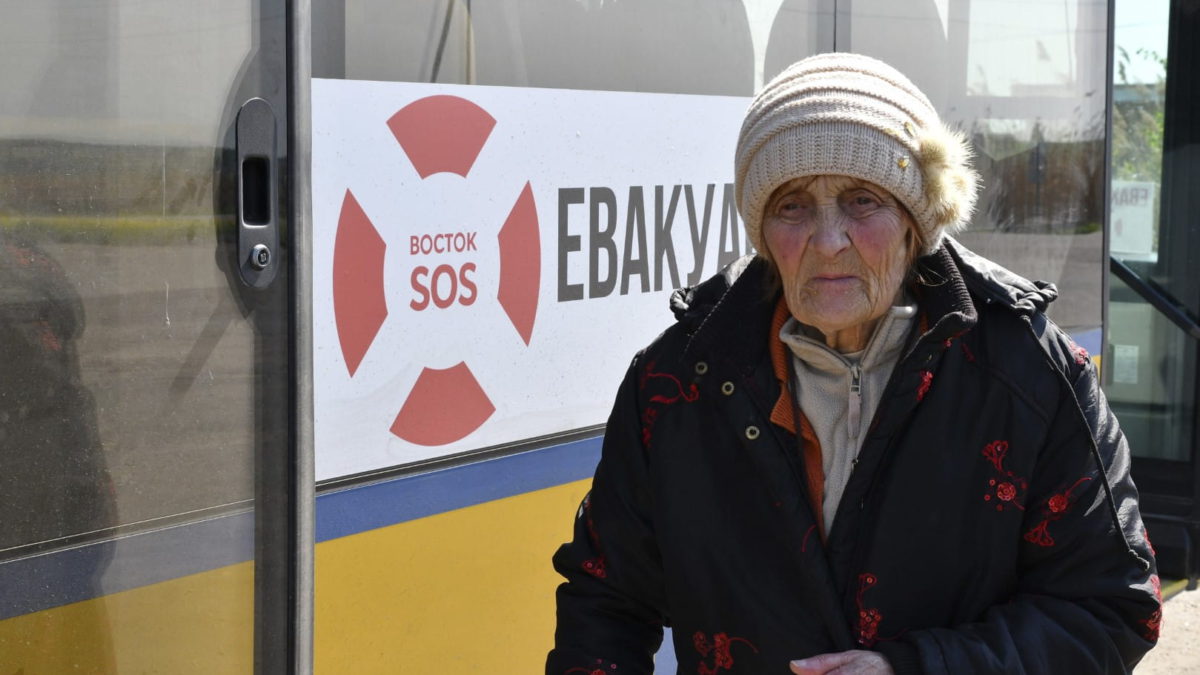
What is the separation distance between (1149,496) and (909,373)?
4494 mm

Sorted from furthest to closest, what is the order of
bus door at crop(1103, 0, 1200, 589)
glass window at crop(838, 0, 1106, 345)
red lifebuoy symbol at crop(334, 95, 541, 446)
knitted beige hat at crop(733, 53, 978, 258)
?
bus door at crop(1103, 0, 1200, 589) → glass window at crop(838, 0, 1106, 345) → red lifebuoy symbol at crop(334, 95, 541, 446) → knitted beige hat at crop(733, 53, 978, 258)

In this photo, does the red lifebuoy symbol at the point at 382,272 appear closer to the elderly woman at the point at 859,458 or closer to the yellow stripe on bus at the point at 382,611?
the yellow stripe on bus at the point at 382,611

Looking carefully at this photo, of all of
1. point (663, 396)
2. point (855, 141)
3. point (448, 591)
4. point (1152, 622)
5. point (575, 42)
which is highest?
point (575, 42)

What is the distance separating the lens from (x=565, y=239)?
256 cm

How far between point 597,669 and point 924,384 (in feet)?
1.87

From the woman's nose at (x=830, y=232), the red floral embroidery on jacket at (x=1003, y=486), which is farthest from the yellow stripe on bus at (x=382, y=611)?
the red floral embroidery on jacket at (x=1003, y=486)

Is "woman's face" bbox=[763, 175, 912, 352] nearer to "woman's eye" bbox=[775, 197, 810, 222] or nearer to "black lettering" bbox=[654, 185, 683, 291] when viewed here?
"woman's eye" bbox=[775, 197, 810, 222]

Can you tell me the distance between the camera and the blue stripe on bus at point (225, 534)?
1.84 metres

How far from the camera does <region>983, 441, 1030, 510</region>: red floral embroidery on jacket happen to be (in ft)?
5.77

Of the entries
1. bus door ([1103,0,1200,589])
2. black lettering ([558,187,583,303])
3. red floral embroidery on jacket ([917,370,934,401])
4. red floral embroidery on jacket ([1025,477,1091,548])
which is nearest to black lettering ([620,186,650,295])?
black lettering ([558,187,583,303])

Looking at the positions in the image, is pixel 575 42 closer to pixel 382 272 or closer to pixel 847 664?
pixel 382 272

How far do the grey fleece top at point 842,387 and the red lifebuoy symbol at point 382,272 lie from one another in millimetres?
662

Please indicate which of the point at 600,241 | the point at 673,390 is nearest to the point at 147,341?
the point at 673,390

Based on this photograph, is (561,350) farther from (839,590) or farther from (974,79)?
(974,79)
